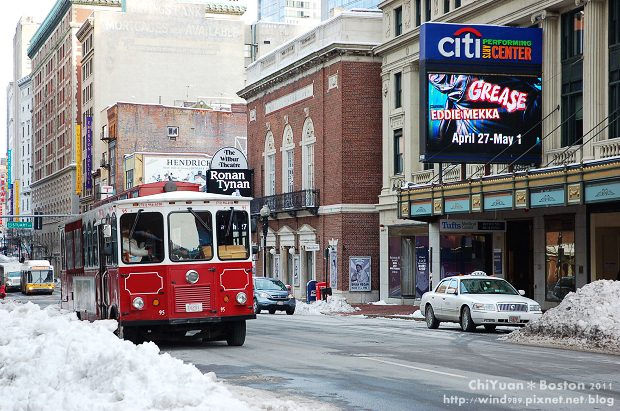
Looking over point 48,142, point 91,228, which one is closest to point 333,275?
point 91,228

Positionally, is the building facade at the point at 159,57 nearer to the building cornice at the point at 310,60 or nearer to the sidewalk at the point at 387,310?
the building cornice at the point at 310,60

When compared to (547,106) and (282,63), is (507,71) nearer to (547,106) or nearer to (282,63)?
(547,106)

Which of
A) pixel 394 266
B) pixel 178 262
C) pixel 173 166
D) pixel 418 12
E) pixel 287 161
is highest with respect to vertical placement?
pixel 418 12

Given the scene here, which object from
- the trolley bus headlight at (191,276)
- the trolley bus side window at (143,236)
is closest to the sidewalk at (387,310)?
the trolley bus headlight at (191,276)

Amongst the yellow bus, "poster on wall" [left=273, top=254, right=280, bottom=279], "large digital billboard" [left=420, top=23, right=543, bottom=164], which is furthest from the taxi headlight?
the yellow bus

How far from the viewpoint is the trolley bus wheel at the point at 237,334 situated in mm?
22578

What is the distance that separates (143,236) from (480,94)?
20.5 m

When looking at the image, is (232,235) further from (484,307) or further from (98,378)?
(98,378)

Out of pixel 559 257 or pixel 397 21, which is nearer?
pixel 559 257

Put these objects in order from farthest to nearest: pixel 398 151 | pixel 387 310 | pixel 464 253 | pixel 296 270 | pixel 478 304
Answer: pixel 296 270 → pixel 398 151 → pixel 387 310 → pixel 464 253 → pixel 478 304

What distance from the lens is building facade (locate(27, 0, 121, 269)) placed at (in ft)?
402

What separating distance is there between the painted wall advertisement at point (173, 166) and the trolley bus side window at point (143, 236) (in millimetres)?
71675

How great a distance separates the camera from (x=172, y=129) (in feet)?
326

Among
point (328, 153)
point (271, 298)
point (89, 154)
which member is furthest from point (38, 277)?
point (271, 298)
